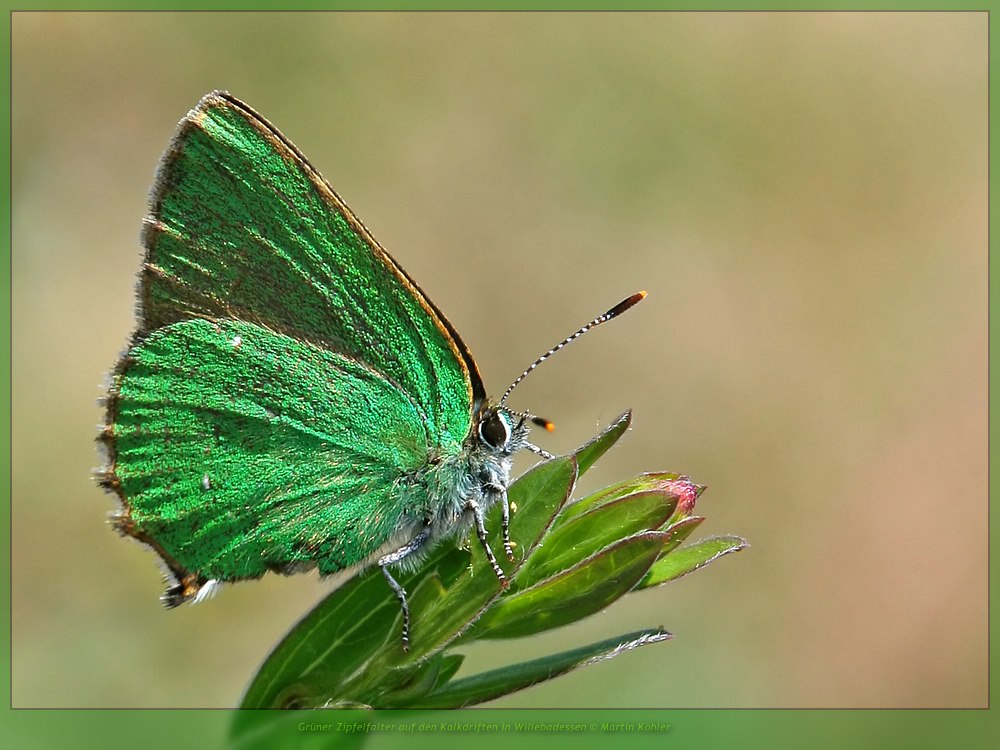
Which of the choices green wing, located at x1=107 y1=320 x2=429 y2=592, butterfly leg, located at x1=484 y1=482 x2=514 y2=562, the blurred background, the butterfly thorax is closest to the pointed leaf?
butterfly leg, located at x1=484 y1=482 x2=514 y2=562

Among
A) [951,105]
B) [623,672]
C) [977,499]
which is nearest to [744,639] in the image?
[623,672]

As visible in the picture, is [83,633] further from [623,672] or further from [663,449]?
[663,449]

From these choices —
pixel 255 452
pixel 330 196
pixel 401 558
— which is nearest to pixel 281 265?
pixel 330 196

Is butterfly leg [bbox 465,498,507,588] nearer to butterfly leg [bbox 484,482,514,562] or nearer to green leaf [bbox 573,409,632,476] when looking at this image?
butterfly leg [bbox 484,482,514,562]

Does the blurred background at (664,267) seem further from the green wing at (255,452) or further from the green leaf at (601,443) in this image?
the green leaf at (601,443)

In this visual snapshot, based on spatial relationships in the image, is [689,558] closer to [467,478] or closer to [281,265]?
[467,478]
